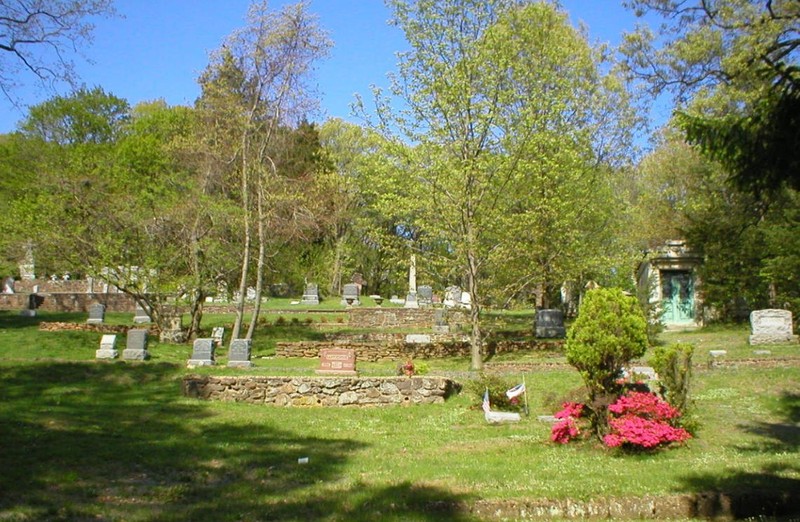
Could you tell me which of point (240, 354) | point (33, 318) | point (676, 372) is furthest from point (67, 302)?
point (676, 372)

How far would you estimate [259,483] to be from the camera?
8.86 meters

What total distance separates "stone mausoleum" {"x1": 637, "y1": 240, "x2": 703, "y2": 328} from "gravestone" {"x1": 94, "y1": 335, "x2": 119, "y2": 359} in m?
19.8

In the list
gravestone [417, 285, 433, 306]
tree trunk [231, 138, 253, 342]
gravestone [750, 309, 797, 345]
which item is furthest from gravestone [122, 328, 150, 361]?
gravestone [417, 285, 433, 306]

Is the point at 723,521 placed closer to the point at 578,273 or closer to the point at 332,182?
the point at 578,273

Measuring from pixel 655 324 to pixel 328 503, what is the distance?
17823 mm

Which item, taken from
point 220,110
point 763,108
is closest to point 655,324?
point 220,110

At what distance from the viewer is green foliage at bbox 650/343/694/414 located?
36.7 ft

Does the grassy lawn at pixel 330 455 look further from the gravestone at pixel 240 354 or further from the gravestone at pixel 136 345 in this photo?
the gravestone at pixel 136 345

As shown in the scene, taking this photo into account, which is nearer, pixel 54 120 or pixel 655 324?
pixel 655 324

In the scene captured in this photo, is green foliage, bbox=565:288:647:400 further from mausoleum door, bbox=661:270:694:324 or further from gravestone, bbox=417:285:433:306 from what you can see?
gravestone, bbox=417:285:433:306

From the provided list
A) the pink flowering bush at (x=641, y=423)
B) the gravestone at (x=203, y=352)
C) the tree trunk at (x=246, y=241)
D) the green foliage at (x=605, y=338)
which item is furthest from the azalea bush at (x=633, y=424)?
the tree trunk at (x=246, y=241)

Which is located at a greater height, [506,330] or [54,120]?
[54,120]

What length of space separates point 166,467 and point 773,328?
1732 cm

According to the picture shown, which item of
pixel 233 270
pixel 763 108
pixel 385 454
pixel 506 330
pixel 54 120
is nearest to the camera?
pixel 763 108
